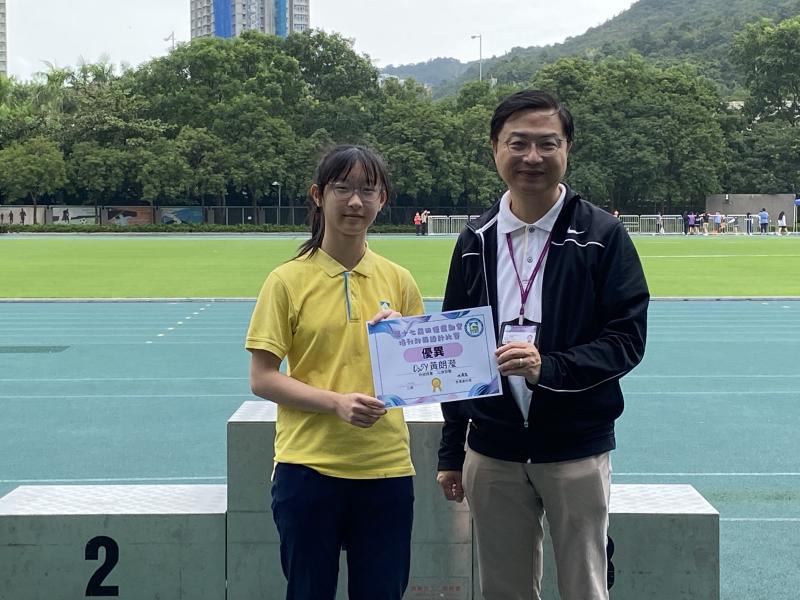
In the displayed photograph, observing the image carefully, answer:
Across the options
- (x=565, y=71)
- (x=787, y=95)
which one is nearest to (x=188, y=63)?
(x=565, y=71)

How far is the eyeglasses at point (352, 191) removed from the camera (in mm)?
2842

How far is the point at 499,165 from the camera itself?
2865 mm

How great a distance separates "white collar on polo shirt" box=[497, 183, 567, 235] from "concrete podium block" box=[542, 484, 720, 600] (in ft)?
4.12

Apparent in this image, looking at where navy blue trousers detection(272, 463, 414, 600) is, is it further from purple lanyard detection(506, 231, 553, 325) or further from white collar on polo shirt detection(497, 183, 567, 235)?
white collar on polo shirt detection(497, 183, 567, 235)

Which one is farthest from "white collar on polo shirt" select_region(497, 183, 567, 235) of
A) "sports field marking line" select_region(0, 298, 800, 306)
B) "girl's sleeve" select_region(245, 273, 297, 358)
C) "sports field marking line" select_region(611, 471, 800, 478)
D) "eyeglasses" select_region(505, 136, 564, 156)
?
"sports field marking line" select_region(0, 298, 800, 306)

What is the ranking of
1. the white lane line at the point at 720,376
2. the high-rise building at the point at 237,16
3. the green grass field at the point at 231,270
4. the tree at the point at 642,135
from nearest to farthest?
the white lane line at the point at 720,376
the green grass field at the point at 231,270
the tree at the point at 642,135
the high-rise building at the point at 237,16

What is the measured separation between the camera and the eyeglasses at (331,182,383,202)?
112 inches

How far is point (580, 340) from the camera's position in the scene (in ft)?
8.97

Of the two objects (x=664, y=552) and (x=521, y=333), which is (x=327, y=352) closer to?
(x=521, y=333)

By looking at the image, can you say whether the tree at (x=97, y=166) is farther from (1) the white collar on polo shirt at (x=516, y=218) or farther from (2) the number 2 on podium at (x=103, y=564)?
(1) the white collar on polo shirt at (x=516, y=218)

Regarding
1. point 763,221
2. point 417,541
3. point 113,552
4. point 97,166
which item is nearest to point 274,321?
point 417,541

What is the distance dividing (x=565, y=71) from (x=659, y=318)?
47.4 metres

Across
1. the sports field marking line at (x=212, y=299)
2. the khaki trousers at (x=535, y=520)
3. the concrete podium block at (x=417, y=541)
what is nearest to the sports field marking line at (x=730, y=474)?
the concrete podium block at (x=417, y=541)

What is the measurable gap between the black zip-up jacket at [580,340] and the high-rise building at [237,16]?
155101 millimetres
